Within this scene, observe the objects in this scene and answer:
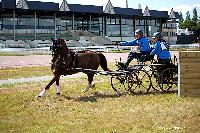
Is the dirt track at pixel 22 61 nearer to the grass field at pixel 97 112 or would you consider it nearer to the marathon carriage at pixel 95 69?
the marathon carriage at pixel 95 69

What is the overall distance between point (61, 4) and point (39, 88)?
53.2 meters

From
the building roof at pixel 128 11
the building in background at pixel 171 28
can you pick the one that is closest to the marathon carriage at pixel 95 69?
the building roof at pixel 128 11

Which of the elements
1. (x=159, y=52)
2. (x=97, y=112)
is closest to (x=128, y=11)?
(x=159, y=52)

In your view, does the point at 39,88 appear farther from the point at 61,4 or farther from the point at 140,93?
the point at 61,4

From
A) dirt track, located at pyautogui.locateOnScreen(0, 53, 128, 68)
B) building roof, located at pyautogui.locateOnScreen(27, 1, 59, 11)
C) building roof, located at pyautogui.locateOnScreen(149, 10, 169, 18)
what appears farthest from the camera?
building roof, located at pyautogui.locateOnScreen(149, 10, 169, 18)

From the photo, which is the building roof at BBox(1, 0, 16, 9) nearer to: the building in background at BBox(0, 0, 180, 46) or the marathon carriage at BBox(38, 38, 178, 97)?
the building in background at BBox(0, 0, 180, 46)

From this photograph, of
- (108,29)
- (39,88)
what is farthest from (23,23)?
(39,88)

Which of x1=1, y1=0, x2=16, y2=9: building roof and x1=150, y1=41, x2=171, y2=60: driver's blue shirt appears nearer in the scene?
x1=150, y1=41, x2=171, y2=60: driver's blue shirt

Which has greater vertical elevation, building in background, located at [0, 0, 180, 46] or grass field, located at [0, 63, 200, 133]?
building in background, located at [0, 0, 180, 46]

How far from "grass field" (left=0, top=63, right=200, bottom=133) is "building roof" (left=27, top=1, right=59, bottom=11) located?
1999 inches

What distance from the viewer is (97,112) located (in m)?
10.5

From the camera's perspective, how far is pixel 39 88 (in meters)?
16.0

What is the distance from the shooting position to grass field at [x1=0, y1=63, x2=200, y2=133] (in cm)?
875

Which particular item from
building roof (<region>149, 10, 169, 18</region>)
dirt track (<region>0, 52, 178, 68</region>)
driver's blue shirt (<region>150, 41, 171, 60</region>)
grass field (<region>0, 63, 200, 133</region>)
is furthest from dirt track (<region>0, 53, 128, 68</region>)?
building roof (<region>149, 10, 169, 18</region>)
